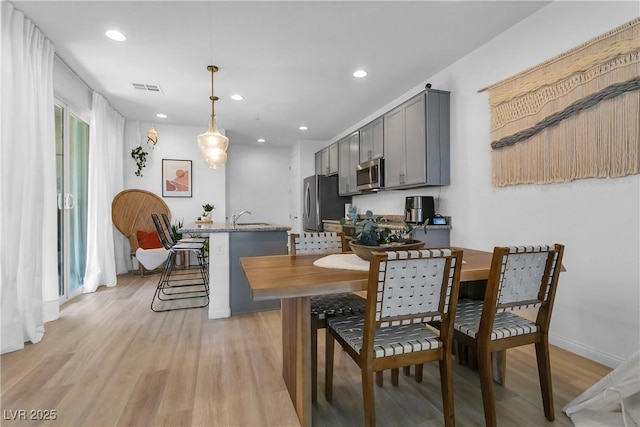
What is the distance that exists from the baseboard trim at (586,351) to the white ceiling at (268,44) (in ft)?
8.36

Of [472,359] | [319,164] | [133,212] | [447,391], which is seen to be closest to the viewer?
[447,391]

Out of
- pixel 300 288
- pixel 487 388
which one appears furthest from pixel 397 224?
pixel 300 288

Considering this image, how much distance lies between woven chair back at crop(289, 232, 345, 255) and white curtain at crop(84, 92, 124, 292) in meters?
3.27

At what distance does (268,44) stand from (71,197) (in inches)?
116

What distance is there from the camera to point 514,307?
145 cm

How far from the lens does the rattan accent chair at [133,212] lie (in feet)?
15.6

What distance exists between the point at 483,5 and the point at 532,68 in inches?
25.0

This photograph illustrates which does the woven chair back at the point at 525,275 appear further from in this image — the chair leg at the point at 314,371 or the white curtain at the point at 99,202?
the white curtain at the point at 99,202

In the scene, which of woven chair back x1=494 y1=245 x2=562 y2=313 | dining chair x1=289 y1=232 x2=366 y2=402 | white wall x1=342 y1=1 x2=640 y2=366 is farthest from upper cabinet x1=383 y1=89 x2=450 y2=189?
woven chair back x1=494 y1=245 x2=562 y2=313

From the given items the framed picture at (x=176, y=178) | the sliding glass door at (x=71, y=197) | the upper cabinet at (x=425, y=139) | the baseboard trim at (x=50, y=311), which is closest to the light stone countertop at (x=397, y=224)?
the upper cabinet at (x=425, y=139)

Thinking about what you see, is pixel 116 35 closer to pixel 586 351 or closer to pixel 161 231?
pixel 161 231

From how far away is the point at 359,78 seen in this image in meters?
3.52

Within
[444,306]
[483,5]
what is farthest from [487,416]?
[483,5]

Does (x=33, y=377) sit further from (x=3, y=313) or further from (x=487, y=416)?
(x=487, y=416)
